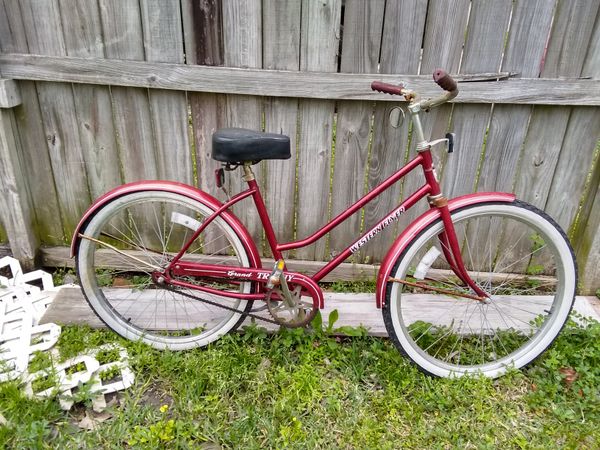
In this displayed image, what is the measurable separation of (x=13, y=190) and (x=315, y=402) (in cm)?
212

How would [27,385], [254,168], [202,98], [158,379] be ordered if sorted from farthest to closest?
[254,168], [202,98], [158,379], [27,385]

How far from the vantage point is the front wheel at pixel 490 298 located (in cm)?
213

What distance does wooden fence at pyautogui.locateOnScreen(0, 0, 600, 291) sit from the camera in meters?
2.28

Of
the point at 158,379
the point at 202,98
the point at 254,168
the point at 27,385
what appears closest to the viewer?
the point at 27,385

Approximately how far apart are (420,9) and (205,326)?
2.00m

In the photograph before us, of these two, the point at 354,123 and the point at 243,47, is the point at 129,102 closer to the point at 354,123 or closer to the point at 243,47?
the point at 243,47

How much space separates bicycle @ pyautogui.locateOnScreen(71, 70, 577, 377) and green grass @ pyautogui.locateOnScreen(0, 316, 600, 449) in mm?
121

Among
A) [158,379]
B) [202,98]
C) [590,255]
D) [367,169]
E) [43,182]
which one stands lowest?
[158,379]

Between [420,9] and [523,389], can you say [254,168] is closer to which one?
[420,9]

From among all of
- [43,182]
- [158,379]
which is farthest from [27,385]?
[43,182]

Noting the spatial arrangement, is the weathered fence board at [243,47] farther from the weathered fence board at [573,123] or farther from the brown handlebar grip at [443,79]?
the weathered fence board at [573,123]

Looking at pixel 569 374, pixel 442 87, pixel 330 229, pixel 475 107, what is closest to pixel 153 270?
pixel 330 229

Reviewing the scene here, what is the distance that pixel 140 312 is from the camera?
8.49 feet

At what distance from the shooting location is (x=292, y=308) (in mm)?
2279
